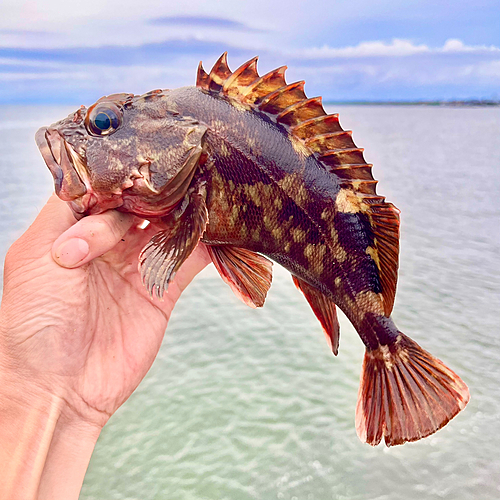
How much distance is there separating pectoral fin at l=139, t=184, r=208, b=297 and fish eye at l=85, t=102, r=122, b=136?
485 millimetres

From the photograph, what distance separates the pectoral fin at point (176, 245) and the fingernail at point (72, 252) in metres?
0.27

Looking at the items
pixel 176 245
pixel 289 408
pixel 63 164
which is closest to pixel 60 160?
pixel 63 164

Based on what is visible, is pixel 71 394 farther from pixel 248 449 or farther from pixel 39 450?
pixel 248 449

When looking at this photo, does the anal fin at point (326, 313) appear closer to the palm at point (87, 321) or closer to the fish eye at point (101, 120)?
the palm at point (87, 321)

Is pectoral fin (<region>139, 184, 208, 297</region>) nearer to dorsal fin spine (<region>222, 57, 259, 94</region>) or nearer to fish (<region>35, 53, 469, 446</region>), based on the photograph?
fish (<region>35, 53, 469, 446</region>)

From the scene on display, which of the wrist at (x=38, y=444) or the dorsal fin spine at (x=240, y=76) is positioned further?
the dorsal fin spine at (x=240, y=76)

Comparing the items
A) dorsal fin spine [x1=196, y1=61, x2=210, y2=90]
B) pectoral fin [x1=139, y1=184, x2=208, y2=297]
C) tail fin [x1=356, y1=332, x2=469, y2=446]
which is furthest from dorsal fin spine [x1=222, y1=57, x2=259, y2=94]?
tail fin [x1=356, y1=332, x2=469, y2=446]

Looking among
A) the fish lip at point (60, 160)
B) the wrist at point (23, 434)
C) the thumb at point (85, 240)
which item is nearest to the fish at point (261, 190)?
the fish lip at point (60, 160)

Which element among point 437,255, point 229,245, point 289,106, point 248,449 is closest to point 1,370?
point 229,245

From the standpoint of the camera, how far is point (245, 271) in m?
2.48

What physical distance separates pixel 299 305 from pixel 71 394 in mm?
4455

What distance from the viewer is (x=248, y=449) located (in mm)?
4414

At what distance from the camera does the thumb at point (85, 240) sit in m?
2.11

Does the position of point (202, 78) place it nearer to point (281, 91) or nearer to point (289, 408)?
point (281, 91)
